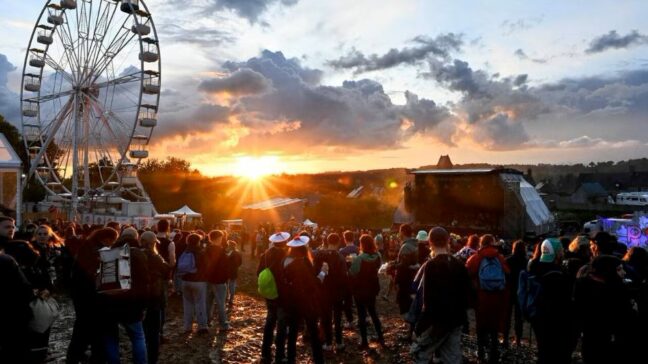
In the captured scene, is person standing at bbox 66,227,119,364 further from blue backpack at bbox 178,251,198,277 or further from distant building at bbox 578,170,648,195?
distant building at bbox 578,170,648,195

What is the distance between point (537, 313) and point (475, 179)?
22.5 meters

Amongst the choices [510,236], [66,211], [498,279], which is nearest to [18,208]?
[66,211]

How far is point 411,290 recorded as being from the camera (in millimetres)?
6758

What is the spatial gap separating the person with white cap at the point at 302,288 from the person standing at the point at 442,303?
50.5 inches

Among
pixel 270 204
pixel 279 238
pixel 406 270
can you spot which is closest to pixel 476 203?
pixel 270 204

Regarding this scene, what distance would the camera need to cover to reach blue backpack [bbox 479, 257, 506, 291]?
5.91 m

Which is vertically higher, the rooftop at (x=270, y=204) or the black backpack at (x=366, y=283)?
the black backpack at (x=366, y=283)

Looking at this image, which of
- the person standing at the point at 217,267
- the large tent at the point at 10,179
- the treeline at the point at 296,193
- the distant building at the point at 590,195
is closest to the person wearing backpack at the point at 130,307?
the person standing at the point at 217,267

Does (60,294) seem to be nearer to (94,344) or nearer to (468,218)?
(94,344)

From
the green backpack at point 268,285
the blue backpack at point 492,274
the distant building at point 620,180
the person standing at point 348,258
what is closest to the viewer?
the green backpack at point 268,285

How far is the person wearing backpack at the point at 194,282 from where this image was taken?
24.1 feet

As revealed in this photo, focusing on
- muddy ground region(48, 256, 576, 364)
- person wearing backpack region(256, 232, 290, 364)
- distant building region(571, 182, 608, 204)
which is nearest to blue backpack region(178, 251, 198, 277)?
muddy ground region(48, 256, 576, 364)

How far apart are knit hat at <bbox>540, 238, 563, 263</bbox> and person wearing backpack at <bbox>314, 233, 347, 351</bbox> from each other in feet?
8.44

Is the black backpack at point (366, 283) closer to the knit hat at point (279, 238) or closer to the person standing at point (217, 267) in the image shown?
the knit hat at point (279, 238)
